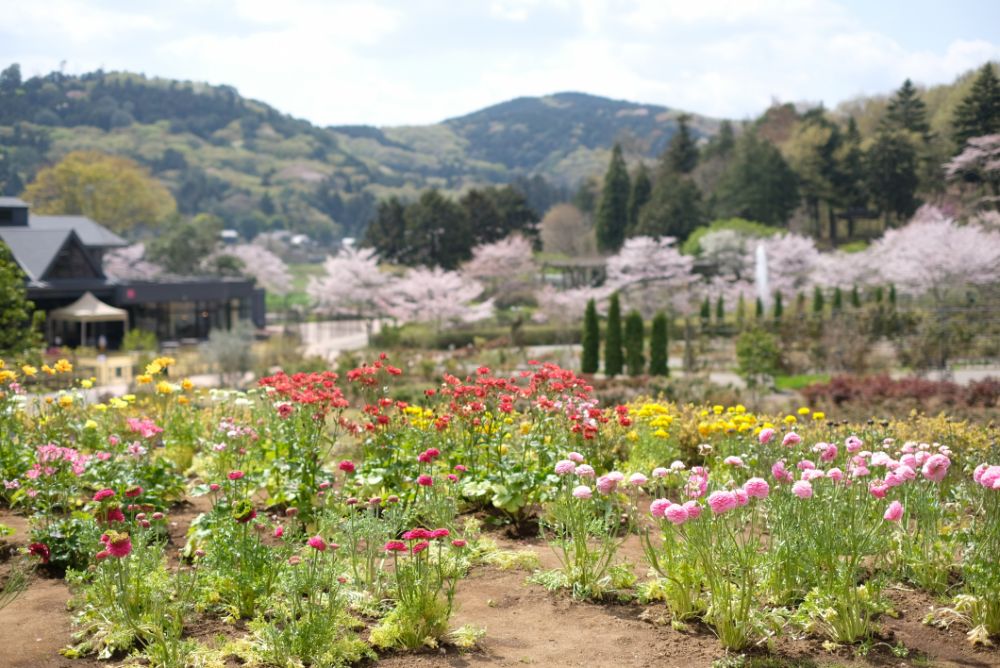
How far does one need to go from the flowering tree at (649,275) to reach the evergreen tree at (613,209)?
606 inches

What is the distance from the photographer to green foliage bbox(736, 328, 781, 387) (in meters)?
19.2

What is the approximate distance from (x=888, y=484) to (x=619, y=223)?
5353cm

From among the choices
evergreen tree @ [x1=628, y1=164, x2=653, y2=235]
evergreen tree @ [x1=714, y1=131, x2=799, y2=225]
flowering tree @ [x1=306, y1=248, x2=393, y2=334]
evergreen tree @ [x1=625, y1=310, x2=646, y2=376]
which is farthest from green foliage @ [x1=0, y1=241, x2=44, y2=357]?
evergreen tree @ [x1=714, y1=131, x2=799, y2=225]

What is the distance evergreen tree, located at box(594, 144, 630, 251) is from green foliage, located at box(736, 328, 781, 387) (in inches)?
1444

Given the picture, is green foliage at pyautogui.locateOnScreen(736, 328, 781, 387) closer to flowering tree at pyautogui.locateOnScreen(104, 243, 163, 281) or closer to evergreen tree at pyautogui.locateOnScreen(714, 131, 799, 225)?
evergreen tree at pyautogui.locateOnScreen(714, 131, 799, 225)

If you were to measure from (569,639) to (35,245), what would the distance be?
3394 centimetres

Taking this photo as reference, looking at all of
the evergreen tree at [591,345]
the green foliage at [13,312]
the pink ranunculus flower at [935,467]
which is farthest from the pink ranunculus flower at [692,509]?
the evergreen tree at [591,345]

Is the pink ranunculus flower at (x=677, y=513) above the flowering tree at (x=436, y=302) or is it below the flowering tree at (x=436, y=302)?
below

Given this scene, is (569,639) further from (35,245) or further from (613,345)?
(35,245)

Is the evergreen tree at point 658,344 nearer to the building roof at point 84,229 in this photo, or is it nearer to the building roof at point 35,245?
the building roof at point 35,245

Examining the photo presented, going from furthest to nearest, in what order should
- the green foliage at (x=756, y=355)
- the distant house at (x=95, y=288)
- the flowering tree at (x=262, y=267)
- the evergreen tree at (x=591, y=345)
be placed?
1. the flowering tree at (x=262, y=267)
2. the distant house at (x=95, y=288)
3. the evergreen tree at (x=591, y=345)
4. the green foliage at (x=756, y=355)

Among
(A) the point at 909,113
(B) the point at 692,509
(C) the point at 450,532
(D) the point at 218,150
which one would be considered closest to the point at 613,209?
(A) the point at 909,113

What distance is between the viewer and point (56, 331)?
1275 inches

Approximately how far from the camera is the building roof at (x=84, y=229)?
35.9m
